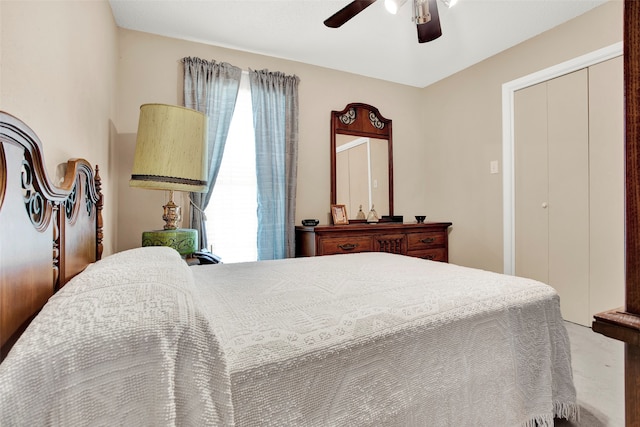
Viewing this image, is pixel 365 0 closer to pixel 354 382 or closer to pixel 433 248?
pixel 354 382

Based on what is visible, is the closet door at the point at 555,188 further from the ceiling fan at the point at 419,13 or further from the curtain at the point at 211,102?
→ the curtain at the point at 211,102

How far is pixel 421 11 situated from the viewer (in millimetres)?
1658

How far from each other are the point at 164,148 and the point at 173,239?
0.58 meters

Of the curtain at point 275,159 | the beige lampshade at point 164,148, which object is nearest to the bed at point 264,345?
the beige lampshade at point 164,148

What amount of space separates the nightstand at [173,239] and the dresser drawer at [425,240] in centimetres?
211

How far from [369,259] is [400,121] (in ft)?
7.88

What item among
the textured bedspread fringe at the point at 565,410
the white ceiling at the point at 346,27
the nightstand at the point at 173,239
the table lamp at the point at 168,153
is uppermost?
the white ceiling at the point at 346,27

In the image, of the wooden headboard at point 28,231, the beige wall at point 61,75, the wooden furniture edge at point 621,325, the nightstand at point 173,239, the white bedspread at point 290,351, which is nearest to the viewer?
the wooden furniture edge at point 621,325

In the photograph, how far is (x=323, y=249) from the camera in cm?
280

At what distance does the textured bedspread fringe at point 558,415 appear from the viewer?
109cm

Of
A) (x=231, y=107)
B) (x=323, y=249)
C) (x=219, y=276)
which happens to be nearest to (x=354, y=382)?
(x=219, y=276)

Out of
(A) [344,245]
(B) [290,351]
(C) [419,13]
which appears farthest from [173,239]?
(C) [419,13]

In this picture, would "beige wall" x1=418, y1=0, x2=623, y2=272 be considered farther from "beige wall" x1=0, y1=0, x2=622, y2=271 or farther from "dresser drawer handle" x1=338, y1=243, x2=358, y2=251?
"dresser drawer handle" x1=338, y1=243, x2=358, y2=251

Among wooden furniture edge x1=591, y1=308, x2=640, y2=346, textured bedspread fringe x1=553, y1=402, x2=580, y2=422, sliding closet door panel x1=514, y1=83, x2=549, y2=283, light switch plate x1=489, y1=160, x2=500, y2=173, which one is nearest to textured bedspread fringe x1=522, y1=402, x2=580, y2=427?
textured bedspread fringe x1=553, y1=402, x2=580, y2=422
